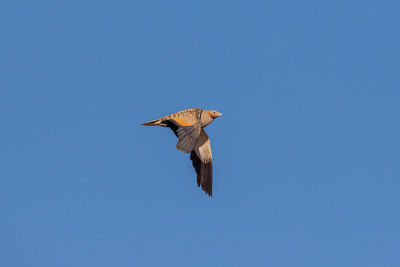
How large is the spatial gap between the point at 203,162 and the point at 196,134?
5.13m

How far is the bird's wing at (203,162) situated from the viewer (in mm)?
37875

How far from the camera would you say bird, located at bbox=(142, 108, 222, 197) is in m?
32.8

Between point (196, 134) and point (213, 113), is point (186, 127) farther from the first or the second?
point (213, 113)

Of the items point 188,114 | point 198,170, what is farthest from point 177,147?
point 198,170

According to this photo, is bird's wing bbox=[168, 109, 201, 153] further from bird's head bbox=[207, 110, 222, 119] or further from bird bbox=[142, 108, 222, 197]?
bird's head bbox=[207, 110, 222, 119]

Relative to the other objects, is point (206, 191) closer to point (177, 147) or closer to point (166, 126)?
point (166, 126)

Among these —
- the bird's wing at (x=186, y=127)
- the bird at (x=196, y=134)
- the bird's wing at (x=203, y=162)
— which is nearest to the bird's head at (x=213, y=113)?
the bird at (x=196, y=134)

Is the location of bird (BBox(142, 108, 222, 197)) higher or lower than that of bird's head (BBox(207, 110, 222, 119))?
lower

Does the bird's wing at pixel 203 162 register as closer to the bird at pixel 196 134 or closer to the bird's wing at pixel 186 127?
the bird at pixel 196 134

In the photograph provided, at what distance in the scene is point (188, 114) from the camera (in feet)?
117

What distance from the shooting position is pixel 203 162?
38.4 m

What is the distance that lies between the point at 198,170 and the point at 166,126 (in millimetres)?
3478

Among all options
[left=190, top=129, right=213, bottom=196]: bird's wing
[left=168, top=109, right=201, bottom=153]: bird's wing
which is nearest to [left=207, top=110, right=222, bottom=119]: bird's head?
[left=168, top=109, right=201, bottom=153]: bird's wing

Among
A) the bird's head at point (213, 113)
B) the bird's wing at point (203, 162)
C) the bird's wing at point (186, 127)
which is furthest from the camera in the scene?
the bird's wing at point (203, 162)
